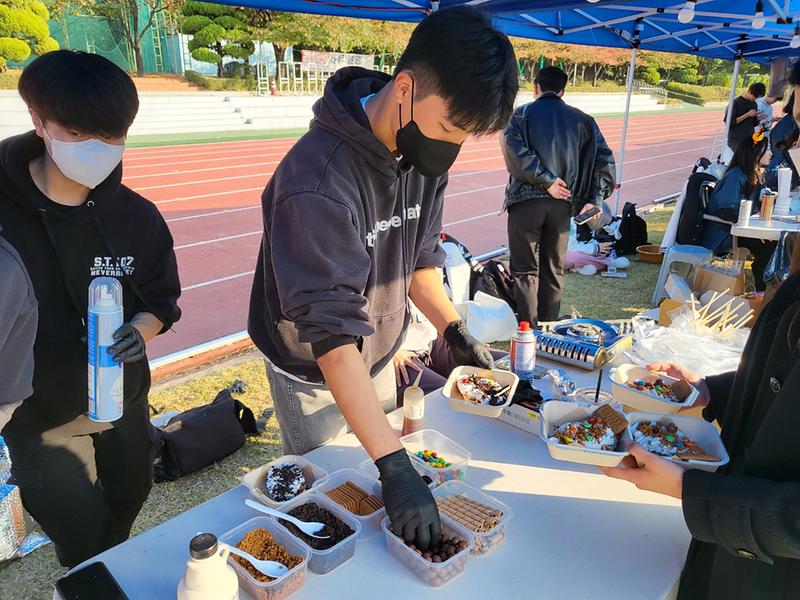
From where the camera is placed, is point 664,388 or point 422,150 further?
point 664,388

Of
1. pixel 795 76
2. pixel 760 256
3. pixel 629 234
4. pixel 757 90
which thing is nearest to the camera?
pixel 795 76

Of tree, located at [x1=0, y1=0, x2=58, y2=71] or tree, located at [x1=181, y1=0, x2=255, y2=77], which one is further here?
tree, located at [x1=181, y1=0, x2=255, y2=77]

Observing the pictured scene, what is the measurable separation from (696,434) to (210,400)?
3.07 meters

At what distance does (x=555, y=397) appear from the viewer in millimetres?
A: 2059

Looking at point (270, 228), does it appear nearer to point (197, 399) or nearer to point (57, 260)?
point (57, 260)

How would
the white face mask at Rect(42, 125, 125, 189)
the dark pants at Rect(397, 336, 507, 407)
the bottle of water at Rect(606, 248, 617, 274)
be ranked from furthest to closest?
the bottle of water at Rect(606, 248, 617, 274) → the dark pants at Rect(397, 336, 507, 407) → the white face mask at Rect(42, 125, 125, 189)

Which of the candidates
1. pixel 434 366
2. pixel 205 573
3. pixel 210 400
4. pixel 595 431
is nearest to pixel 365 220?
pixel 595 431

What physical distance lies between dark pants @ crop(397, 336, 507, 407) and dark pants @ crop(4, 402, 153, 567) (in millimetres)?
1128

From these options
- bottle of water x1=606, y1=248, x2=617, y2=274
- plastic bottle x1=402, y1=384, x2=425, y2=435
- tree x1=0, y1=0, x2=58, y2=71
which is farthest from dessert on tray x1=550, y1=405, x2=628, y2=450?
tree x1=0, y1=0, x2=58, y2=71

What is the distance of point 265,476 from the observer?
1541 millimetres

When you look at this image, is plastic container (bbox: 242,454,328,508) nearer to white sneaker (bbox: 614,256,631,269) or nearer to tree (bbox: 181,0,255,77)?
white sneaker (bbox: 614,256,631,269)

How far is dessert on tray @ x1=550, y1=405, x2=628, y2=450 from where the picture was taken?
1475 millimetres

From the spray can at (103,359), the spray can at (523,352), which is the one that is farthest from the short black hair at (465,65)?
the spray can at (103,359)

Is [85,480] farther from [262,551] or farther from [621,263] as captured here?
[621,263]
